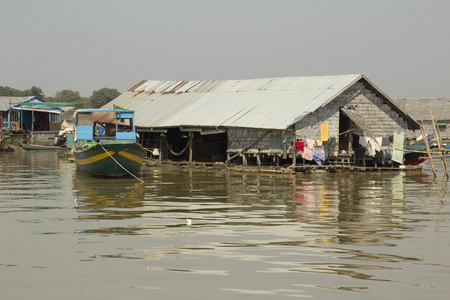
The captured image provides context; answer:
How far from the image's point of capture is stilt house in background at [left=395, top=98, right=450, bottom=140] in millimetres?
53531

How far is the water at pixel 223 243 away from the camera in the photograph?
7.25 meters

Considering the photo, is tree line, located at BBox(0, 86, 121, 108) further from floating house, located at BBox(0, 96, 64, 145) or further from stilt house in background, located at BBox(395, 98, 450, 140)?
stilt house in background, located at BBox(395, 98, 450, 140)

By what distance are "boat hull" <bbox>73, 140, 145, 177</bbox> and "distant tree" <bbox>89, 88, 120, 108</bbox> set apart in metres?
83.8

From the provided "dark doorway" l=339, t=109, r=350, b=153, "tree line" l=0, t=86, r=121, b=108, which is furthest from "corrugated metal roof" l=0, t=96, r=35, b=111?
"tree line" l=0, t=86, r=121, b=108

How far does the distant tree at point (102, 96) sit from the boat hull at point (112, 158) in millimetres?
83782

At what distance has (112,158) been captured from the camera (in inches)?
829

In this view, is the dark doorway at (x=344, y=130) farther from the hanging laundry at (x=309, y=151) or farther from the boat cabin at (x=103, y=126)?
the boat cabin at (x=103, y=126)

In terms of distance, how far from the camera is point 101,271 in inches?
312

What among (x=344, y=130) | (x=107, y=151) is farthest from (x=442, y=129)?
Result: (x=107, y=151)

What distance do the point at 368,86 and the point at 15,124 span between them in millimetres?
32854

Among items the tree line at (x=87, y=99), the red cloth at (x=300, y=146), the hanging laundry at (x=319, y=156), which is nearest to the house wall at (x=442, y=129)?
the hanging laundry at (x=319, y=156)

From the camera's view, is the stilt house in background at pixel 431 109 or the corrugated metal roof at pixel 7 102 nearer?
the corrugated metal roof at pixel 7 102

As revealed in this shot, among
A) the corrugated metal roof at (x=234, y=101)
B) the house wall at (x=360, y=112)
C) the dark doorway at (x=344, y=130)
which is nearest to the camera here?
the house wall at (x=360, y=112)

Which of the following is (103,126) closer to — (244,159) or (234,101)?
(234,101)
